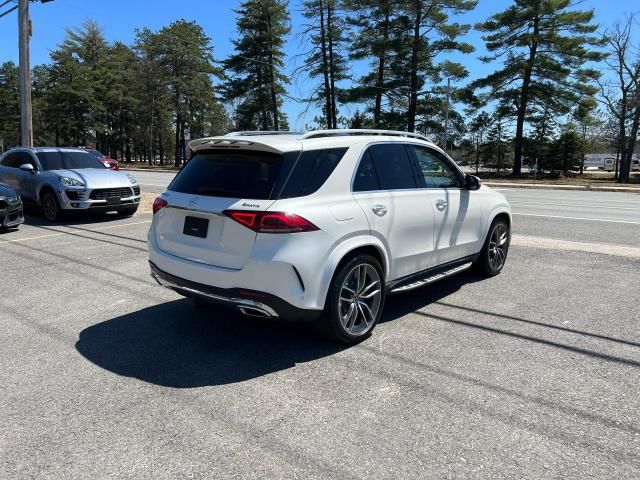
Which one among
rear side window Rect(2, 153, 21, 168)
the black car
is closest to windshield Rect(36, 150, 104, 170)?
rear side window Rect(2, 153, 21, 168)

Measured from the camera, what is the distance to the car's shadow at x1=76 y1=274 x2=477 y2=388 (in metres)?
3.89

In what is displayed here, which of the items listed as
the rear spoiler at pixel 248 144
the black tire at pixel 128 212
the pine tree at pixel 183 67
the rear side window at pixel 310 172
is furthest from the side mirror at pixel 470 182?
the pine tree at pixel 183 67

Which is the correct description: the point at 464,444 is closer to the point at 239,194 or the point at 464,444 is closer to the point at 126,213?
the point at 239,194

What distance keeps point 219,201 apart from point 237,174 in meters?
0.28

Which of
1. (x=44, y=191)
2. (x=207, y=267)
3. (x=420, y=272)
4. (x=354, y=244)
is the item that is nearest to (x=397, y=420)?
(x=354, y=244)

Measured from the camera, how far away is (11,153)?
1287 centimetres

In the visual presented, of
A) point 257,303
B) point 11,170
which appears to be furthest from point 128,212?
point 257,303

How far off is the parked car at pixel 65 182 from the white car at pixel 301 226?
7.47m

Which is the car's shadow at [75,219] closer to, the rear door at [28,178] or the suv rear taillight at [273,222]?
the rear door at [28,178]

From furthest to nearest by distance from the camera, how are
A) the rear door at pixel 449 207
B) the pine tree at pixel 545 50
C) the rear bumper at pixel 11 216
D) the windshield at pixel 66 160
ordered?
the pine tree at pixel 545 50
the windshield at pixel 66 160
the rear bumper at pixel 11 216
the rear door at pixel 449 207

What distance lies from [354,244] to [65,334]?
2.74 m

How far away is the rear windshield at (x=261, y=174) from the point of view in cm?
400

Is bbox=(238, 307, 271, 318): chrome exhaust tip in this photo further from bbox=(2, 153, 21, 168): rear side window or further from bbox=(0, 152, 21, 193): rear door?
bbox=(2, 153, 21, 168): rear side window

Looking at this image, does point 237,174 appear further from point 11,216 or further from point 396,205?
point 11,216
